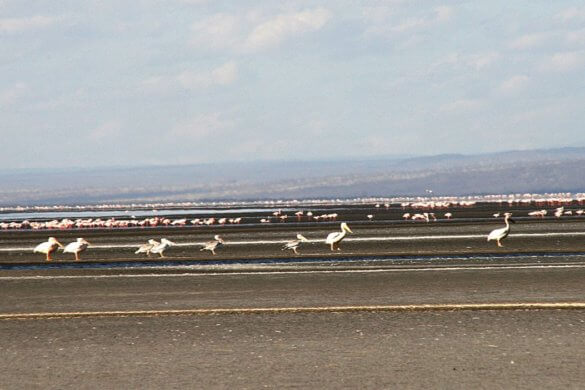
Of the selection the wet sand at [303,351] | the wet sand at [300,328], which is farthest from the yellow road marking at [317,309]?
the wet sand at [303,351]

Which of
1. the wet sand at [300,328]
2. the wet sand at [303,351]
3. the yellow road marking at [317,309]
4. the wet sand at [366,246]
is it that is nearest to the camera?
the wet sand at [303,351]

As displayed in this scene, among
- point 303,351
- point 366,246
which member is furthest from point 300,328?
point 366,246

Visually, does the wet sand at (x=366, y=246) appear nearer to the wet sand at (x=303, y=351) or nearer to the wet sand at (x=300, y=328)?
the wet sand at (x=300, y=328)

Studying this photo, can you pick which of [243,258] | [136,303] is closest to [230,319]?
[136,303]

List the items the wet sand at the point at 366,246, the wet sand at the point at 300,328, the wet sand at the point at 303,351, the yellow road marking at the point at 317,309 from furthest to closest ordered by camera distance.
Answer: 1. the wet sand at the point at 366,246
2. the yellow road marking at the point at 317,309
3. the wet sand at the point at 300,328
4. the wet sand at the point at 303,351

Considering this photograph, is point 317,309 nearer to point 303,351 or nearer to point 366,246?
point 303,351

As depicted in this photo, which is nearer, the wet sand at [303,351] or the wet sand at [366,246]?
the wet sand at [303,351]

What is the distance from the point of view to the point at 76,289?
27.2m

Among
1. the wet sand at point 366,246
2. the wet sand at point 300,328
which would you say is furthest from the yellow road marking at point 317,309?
the wet sand at point 366,246

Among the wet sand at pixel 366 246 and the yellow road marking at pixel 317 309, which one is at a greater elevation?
the yellow road marking at pixel 317 309

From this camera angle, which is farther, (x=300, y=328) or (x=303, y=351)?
(x=300, y=328)

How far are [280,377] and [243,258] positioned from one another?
26.3m

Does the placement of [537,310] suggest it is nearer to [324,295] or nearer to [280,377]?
[324,295]

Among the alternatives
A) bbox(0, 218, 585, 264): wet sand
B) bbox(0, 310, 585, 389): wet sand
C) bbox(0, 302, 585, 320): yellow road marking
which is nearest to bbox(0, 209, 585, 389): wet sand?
bbox(0, 310, 585, 389): wet sand
